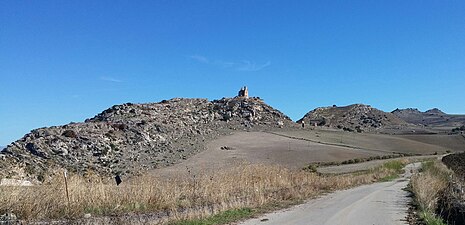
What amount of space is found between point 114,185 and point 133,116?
310ft

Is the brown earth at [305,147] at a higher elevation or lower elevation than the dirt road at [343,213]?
higher

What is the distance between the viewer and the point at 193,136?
102m

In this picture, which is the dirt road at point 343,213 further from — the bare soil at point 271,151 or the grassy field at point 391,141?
the grassy field at point 391,141

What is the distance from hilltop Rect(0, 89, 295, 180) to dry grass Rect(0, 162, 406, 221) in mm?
2114

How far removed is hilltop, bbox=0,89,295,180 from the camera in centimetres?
5506

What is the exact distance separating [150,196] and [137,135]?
69.6m

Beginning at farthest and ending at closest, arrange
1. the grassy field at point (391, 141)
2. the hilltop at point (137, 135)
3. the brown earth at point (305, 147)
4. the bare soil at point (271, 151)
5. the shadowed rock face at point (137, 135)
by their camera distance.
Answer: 1. the grassy field at point (391, 141)
2. the bare soil at point (271, 151)
3. the brown earth at point (305, 147)
4. the shadowed rock face at point (137, 135)
5. the hilltop at point (137, 135)

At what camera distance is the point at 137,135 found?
84.9m

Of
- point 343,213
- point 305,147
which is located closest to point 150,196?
point 343,213

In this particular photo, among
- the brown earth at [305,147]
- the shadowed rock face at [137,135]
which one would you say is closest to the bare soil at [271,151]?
the brown earth at [305,147]

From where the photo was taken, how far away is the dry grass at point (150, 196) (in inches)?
521

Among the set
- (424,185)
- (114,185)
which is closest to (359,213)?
(424,185)

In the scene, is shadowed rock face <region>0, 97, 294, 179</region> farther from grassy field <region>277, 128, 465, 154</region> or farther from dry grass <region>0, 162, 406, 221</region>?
grassy field <region>277, 128, 465, 154</region>

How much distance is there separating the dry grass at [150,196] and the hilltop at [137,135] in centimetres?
211
